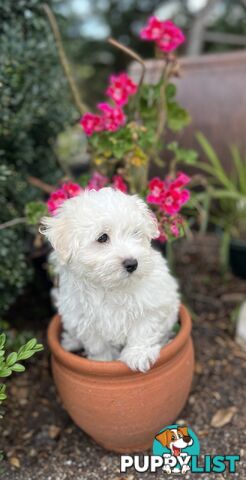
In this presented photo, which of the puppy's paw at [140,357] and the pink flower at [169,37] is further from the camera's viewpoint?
the pink flower at [169,37]

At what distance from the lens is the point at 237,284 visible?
3.60 m

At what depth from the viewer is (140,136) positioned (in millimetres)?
2488

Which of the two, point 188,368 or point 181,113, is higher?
point 181,113

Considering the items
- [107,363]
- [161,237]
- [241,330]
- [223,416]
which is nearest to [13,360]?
[107,363]

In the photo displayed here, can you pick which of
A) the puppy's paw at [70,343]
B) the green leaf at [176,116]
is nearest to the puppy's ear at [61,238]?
the puppy's paw at [70,343]

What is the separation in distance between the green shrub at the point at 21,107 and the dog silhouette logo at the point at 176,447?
1.08 meters

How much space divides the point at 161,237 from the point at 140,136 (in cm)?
54

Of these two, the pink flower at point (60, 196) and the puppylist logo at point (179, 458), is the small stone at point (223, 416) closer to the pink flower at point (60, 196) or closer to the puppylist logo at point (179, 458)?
the puppylist logo at point (179, 458)

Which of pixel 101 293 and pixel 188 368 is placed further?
pixel 188 368

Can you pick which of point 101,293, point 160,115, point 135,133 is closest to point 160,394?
point 101,293

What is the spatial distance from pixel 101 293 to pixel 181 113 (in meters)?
1.29

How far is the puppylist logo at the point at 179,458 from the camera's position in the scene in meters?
2.12

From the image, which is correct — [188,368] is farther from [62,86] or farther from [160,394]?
[62,86]

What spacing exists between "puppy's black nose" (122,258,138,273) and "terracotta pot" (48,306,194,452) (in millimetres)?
492
